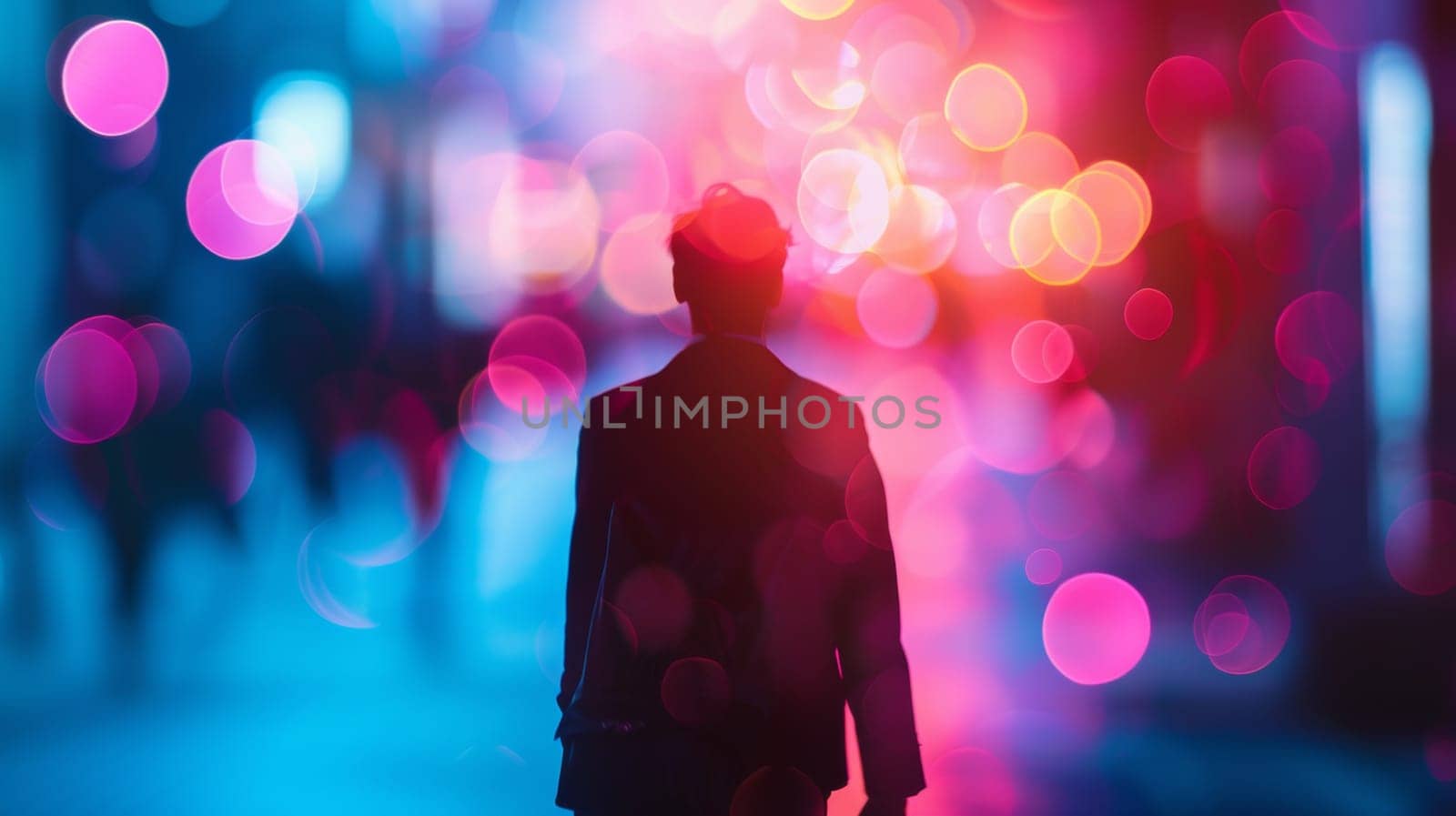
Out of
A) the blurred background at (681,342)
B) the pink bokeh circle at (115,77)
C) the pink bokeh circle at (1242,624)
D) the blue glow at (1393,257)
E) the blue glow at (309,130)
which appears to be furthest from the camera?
the blue glow at (309,130)

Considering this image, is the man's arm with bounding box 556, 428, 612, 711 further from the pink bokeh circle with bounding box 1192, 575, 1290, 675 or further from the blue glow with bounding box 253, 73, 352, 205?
the blue glow with bounding box 253, 73, 352, 205

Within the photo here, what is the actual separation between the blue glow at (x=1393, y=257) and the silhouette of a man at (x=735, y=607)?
3.13 metres

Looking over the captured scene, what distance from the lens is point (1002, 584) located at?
5438 mm

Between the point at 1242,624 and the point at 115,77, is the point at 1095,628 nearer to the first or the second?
the point at 1242,624

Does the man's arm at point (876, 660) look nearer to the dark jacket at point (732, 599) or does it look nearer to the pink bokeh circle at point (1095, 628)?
the dark jacket at point (732, 599)

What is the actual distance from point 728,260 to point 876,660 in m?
0.51

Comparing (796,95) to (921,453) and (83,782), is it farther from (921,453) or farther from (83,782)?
(83,782)

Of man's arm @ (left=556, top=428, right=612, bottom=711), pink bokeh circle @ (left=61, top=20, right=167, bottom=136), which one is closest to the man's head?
man's arm @ (left=556, top=428, right=612, bottom=711)

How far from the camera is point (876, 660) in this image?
1.17 metres

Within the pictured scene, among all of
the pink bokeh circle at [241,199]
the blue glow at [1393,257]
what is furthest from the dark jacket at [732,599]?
the pink bokeh circle at [241,199]

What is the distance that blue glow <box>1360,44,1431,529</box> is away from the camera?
3.47m

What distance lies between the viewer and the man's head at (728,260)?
3.93 feet

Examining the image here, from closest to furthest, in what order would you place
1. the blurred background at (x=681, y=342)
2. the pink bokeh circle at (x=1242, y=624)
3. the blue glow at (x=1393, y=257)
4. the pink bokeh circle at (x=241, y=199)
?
the blurred background at (x=681, y=342) → the blue glow at (x=1393, y=257) → the pink bokeh circle at (x=1242, y=624) → the pink bokeh circle at (x=241, y=199)

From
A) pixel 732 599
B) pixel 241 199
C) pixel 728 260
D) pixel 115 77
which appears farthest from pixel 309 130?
pixel 732 599
